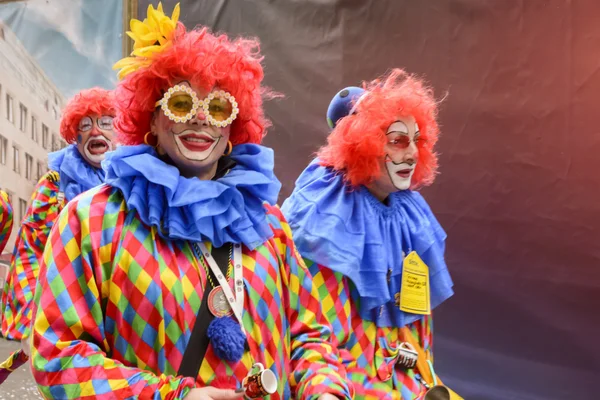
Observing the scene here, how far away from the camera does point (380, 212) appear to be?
2355mm

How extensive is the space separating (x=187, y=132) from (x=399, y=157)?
40.6 inches

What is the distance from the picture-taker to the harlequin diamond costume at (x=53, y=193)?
3.32m

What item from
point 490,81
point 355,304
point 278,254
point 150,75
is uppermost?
point 490,81

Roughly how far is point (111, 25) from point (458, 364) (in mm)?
3270

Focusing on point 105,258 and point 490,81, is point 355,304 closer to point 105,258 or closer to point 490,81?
point 105,258

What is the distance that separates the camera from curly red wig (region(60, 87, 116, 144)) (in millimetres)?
3623

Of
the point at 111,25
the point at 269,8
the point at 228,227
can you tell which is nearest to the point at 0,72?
the point at 111,25

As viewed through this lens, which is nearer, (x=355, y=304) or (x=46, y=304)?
(x=46, y=304)

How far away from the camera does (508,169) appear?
3254mm

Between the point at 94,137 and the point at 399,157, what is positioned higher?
the point at 94,137

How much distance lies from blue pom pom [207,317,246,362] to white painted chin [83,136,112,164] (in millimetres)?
2443

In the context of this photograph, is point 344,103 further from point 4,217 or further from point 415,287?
point 4,217

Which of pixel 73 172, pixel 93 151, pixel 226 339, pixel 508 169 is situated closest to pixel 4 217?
pixel 73 172

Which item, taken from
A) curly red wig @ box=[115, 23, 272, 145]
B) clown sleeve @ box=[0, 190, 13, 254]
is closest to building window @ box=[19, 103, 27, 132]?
clown sleeve @ box=[0, 190, 13, 254]
